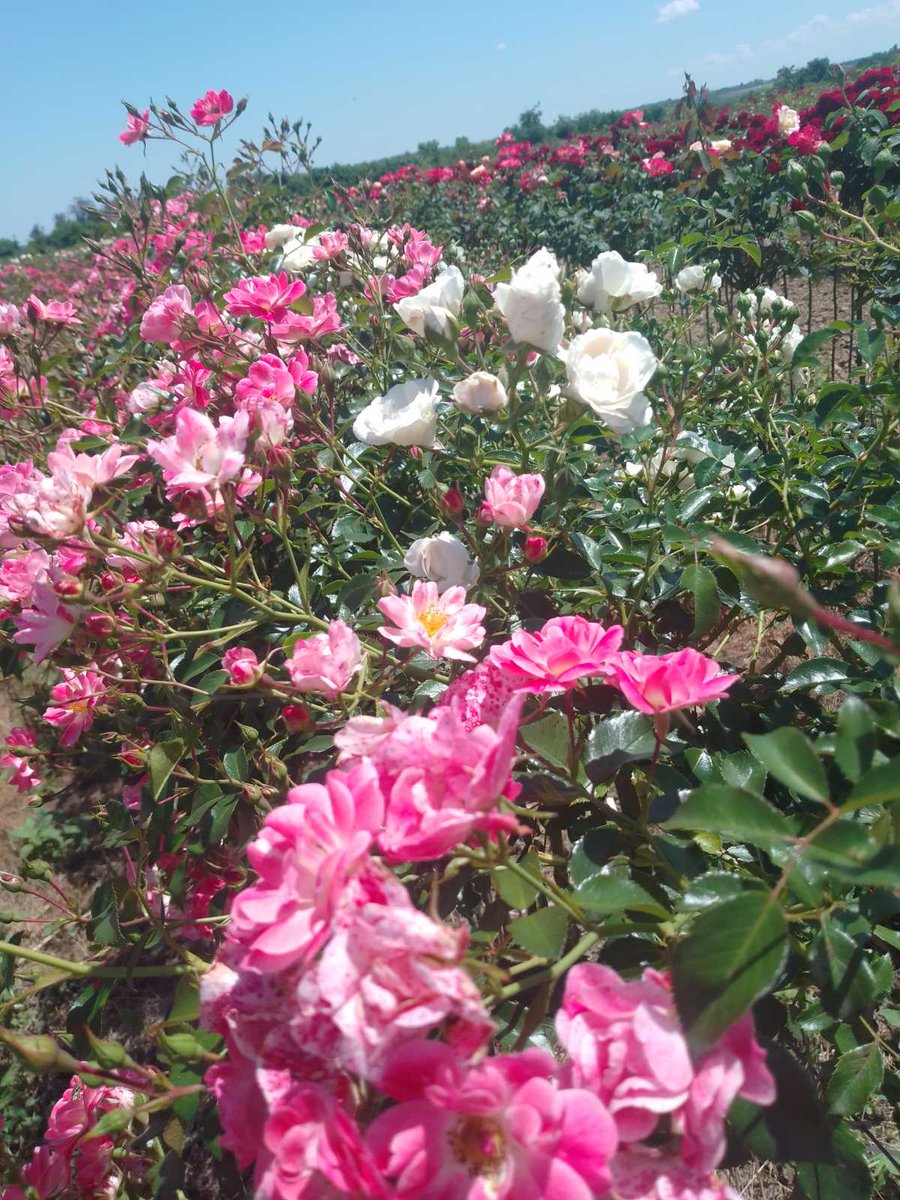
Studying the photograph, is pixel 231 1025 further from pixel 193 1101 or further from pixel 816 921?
pixel 816 921

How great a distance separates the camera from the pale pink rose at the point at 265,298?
1.59m

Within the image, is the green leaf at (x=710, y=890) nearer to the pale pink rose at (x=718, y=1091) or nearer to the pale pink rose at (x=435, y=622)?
the pale pink rose at (x=718, y=1091)

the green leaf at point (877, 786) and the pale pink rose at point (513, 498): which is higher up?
the pale pink rose at point (513, 498)

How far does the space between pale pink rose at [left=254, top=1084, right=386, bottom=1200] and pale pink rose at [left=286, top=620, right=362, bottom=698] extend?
0.51 meters

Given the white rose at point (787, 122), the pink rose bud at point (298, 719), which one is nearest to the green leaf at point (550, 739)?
the pink rose bud at point (298, 719)

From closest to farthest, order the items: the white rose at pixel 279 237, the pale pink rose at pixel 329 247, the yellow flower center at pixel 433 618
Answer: the yellow flower center at pixel 433 618
the pale pink rose at pixel 329 247
the white rose at pixel 279 237

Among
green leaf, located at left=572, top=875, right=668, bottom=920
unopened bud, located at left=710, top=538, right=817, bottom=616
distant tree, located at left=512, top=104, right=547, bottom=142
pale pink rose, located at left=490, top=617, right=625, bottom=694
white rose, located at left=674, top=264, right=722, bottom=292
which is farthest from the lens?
distant tree, located at left=512, top=104, right=547, bottom=142

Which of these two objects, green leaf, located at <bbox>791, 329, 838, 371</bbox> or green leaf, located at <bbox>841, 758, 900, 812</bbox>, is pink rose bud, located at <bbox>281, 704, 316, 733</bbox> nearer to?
green leaf, located at <bbox>841, 758, 900, 812</bbox>

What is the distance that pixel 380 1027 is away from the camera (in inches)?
18.2

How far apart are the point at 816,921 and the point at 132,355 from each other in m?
2.53

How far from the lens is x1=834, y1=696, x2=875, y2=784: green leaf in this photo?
0.57 m

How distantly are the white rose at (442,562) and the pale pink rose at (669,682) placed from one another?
0.44 meters

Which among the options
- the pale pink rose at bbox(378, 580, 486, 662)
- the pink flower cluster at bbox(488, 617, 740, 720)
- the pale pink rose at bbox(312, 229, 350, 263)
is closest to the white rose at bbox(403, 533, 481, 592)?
the pale pink rose at bbox(378, 580, 486, 662)

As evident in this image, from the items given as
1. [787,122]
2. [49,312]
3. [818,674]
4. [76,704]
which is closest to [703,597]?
[818,674]
